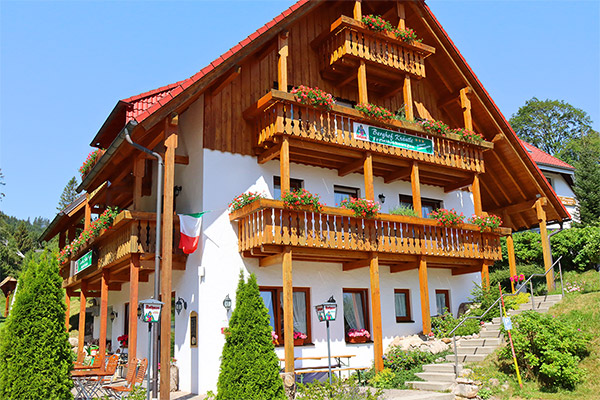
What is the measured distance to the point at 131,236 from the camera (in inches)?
537

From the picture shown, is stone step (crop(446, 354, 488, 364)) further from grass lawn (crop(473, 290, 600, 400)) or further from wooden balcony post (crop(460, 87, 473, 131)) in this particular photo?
wooden balcony post (crop(460, 87, 473, 131))

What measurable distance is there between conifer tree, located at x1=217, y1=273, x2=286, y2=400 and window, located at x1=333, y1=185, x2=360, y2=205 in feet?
21.9

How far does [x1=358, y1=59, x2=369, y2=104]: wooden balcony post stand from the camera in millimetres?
15812

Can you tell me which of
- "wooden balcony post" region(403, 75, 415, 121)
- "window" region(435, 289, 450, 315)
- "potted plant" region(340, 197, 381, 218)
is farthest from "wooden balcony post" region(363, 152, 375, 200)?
"window" region(435, 289, 450, 315)

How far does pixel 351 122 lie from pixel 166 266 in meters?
6.37

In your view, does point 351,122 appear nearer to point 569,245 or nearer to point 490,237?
point 490,237

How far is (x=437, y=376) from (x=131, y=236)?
7908 millimetres

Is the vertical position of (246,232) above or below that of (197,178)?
below

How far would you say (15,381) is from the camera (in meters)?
8.73

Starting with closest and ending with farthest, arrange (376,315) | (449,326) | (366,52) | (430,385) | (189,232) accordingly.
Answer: (430,385), (189,232), (376,315), (449,326), (366,52)

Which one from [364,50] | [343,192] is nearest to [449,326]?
[343,192]

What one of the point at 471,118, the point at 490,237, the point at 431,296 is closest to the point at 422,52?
the point at 471,118

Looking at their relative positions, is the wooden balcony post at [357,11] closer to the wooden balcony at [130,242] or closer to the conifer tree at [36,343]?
the wooden balcony at [130,242]

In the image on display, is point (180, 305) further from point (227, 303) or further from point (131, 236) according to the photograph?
point (131, 236)
